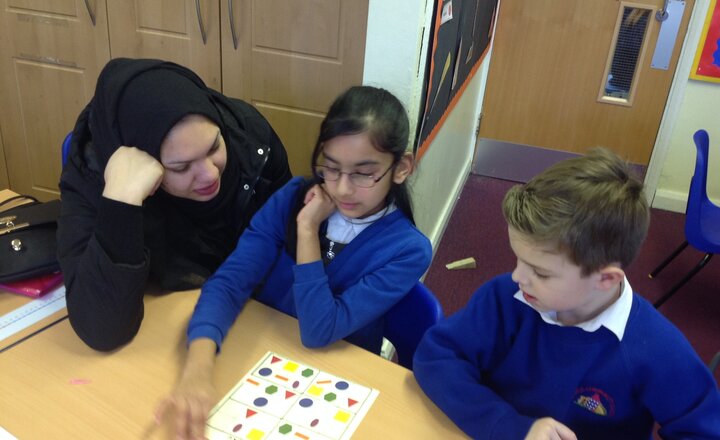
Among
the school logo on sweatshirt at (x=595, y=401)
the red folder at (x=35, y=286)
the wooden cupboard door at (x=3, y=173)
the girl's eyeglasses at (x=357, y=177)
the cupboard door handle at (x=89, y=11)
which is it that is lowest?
the wooden cupboard door at (x=3, y=173)

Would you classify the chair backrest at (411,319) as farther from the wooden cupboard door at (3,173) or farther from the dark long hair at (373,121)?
the wooden cupboard door at (3,173)

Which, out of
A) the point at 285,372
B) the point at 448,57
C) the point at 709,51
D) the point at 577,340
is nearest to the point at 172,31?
the point at 448,57

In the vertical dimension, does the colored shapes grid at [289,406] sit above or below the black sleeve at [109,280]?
below

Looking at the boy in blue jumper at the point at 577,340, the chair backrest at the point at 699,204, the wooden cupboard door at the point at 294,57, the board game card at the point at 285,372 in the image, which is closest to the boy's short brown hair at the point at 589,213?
the boy in blue jumper at the point at 577,340

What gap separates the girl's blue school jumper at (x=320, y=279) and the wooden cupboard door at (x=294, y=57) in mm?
803

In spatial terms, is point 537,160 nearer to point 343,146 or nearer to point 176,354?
point 343,146

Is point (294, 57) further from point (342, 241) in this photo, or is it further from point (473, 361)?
point (473, 361)

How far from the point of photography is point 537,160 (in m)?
3.77

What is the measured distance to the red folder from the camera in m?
1.21

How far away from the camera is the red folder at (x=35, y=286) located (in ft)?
3.95

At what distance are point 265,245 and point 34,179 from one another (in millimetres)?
2043

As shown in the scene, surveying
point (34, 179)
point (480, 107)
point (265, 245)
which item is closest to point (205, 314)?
point (265, 245)

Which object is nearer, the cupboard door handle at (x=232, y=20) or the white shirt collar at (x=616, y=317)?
the white shirt collar at (x=616, y=317)

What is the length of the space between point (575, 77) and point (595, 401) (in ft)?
9.55
